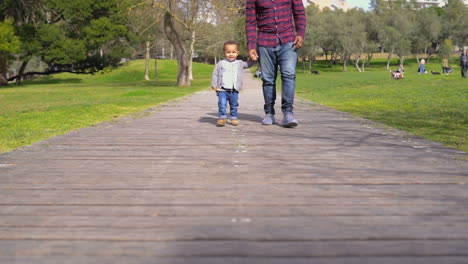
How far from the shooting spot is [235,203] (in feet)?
9.27

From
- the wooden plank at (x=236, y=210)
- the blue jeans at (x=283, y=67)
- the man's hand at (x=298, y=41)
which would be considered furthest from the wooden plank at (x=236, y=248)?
the man's hand at (x=298, y=41)

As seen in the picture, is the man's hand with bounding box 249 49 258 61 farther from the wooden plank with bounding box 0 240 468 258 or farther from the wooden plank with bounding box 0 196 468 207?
the wooden plank with bounding box 0 240 468 258

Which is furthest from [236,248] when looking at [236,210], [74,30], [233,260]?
[74,30]

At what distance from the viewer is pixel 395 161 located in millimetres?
4125

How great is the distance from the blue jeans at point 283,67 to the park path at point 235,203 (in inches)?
68.1

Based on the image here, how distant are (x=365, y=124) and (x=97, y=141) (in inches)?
155

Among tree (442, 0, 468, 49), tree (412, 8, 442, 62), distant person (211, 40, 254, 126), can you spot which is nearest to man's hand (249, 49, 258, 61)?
distant person (211, 40, 254, 126)

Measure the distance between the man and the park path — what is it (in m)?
1.88

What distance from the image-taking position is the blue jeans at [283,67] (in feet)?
22.4

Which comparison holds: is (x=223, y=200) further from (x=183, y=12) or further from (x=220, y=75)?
(x=183, y=12)

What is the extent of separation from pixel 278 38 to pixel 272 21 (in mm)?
262

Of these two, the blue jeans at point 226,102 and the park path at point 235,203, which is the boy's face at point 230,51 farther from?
the park path at point 235,203

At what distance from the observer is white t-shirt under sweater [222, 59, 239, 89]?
723 centimetres

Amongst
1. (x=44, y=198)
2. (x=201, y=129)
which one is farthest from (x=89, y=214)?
(x=201, y=129)
